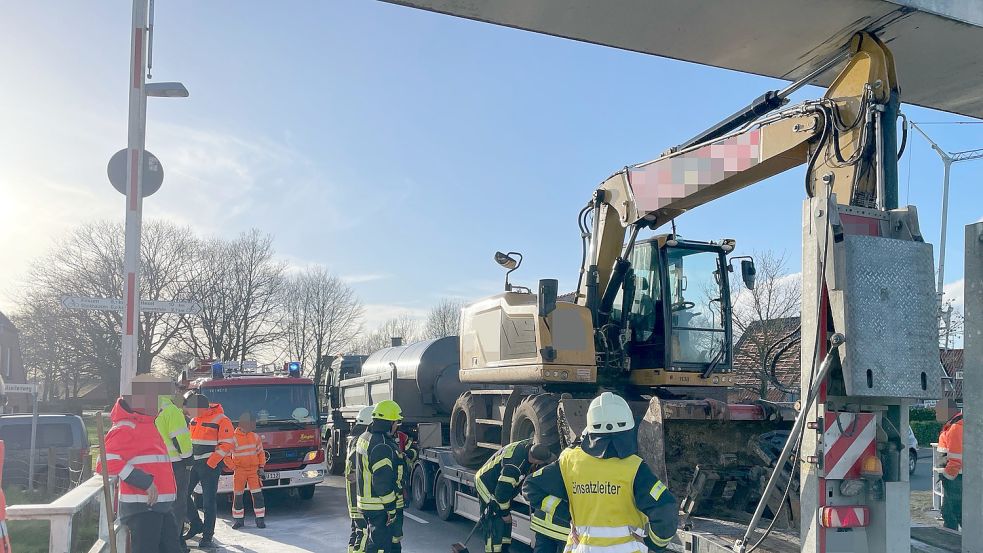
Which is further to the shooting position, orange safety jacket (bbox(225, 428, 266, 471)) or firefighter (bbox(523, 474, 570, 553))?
orange safety jacket (bbox(225, 428, 266, 471))

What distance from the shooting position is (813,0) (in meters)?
4.91

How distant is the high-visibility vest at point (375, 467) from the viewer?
21.2 feet

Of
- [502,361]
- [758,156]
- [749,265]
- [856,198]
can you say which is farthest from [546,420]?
[856,198]

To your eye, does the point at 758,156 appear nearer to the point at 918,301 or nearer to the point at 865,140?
the point at 865,140

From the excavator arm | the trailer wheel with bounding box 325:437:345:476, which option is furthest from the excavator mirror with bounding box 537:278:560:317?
the trailer wheel with bounding box 325:437:345:476

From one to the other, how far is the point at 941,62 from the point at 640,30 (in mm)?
2323

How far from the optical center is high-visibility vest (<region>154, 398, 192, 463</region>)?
8383mm

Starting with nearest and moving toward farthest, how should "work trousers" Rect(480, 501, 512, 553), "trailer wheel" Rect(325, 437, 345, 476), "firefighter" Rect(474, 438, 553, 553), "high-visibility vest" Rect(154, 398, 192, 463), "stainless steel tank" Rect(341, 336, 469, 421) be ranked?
"firefighter" Rect(474, 438, 553, 553), "work trousers" Rect(480, 501, 512, 553), "high-visibility vest" Rect(154, 398, 192, 463), "stainless steel tank" Rect(341, 336, 469, 421), "trailer wheel" Rect(325, 437, 345, 476)

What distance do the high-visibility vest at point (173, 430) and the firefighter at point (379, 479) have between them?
2.96 metres

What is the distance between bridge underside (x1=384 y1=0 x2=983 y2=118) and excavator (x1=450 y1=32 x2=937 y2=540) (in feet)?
0.80

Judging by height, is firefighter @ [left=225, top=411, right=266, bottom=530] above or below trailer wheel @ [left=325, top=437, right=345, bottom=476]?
above

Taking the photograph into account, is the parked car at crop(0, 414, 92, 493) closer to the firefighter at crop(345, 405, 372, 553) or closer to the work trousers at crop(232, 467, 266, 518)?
the work trousers at crop(232, 467, 266, 518)

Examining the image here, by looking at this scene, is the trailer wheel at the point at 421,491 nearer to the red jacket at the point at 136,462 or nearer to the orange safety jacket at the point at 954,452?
the red jacket at the point at 136,462

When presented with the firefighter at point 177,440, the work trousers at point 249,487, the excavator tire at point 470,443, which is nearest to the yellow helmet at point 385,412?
the firefighter at point 177,440
